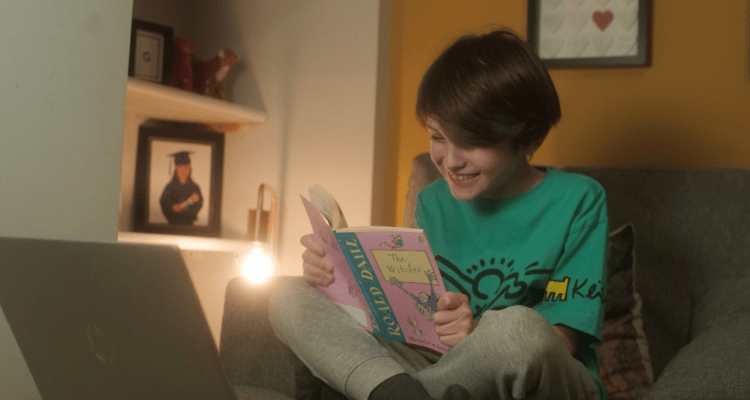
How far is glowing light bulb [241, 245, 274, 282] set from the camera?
4.76ft

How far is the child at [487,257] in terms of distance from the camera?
76cm

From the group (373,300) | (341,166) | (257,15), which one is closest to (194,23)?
(257,15)

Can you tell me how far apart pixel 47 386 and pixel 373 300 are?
42cm

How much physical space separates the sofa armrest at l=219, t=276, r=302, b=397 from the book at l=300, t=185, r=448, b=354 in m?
0.13

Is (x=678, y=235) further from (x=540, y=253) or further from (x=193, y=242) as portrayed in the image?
(x=193, y=242)

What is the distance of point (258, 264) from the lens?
4.80 feet

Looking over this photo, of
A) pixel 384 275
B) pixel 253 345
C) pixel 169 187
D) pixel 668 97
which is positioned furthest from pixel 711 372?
pixel 169 187

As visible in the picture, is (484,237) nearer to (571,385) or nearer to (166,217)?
(571,385)

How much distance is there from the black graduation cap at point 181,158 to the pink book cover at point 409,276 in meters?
1.05

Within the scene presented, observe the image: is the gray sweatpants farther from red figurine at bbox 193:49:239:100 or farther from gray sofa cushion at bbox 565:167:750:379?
red figurine at bbox 193:49:239:100

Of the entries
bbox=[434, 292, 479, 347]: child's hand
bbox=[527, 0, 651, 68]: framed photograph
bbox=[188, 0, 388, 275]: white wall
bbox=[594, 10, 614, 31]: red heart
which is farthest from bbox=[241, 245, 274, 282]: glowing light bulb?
bbox=[594, 10, 614, 31]: red heart

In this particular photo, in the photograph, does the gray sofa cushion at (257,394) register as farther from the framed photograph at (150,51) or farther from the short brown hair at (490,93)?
the framed photograph at (150,51)

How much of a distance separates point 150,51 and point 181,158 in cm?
31

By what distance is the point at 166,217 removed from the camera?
167 cm
